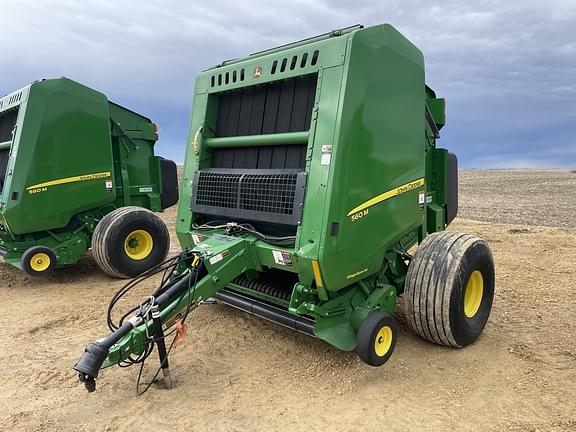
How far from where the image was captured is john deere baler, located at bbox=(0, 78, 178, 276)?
22.3 feet

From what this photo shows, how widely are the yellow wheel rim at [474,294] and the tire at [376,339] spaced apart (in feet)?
3.31

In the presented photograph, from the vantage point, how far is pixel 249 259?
402 centimetres

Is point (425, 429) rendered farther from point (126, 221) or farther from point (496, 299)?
point (126, 221)

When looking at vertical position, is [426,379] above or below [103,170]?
below

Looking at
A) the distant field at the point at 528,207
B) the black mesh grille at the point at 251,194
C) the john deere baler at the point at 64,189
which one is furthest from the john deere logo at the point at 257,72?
the distant field at the point at 528,207

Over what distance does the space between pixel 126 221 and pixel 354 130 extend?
15.1 feet

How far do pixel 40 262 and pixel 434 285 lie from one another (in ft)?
17.5

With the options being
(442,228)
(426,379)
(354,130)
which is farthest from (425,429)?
(442,228)

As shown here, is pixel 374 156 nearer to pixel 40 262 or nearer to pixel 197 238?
pixel 197 238

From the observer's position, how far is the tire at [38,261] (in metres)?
6.69

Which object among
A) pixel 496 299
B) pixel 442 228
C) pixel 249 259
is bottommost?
pixel 496 299

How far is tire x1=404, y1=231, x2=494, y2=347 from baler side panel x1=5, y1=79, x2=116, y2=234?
516 centimetres

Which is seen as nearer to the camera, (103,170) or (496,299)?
(496,299)

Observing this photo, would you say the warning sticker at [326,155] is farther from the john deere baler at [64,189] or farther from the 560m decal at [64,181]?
the 560m decal at [64,181]
